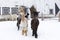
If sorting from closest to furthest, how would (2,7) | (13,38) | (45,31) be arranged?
1. (13,38)
2. (45,31)
3. (2,7)

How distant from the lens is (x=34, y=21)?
8781mm

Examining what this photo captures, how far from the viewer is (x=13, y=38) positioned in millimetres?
8633

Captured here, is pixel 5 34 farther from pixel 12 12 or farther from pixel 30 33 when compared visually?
pixel 12 12

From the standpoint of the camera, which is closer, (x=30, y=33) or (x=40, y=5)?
(x=30, y=33)

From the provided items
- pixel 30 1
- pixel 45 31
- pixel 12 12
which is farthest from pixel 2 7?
pixel 45 31

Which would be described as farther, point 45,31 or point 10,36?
point 45,31

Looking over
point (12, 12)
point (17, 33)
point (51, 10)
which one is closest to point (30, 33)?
point (17, 33)

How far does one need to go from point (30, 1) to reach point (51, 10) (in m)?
3.04

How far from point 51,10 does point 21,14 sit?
1800 cm

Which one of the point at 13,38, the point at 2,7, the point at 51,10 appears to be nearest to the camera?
the point at 13,38

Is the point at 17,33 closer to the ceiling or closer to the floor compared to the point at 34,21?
closer to the floor

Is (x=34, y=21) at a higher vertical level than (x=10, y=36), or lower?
higher

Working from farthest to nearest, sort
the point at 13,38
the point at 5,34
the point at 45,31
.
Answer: the point at 45,31
the point at 5,34
the point at 13,38

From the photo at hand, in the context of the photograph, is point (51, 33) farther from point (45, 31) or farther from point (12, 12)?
point (12, 12)
